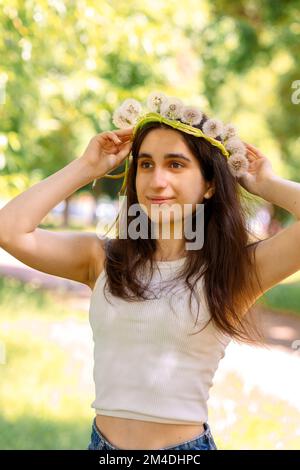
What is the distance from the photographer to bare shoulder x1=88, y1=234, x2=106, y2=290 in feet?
7.87

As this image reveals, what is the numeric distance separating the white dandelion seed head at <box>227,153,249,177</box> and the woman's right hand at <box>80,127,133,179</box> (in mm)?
343

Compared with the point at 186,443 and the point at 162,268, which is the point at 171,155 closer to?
the point at 162,268

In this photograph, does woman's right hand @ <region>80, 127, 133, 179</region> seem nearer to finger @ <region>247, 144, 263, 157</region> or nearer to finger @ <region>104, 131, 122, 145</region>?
finger @ <region>104, 131, 122, 145</region>

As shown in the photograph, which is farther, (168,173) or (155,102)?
(155,102)

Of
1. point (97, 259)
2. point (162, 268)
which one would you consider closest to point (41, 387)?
point (97, 259)

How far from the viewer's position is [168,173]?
229 centimetres

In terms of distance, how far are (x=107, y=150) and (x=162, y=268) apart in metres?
0.47

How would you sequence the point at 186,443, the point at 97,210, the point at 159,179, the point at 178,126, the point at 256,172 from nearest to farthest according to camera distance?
the point at 186,443 → the point at 159,179 → the point at 178,126 → the point at 256,172 → the point at 97,210

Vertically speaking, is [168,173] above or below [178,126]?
below

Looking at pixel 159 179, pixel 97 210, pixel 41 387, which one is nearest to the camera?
pixel 159 179

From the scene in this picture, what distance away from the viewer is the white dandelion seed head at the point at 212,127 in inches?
94.2

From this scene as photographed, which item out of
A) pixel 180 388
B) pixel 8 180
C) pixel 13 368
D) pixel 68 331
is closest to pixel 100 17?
pixel 8 180

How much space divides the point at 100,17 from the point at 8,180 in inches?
61.0

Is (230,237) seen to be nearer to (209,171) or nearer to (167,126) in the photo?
(209,171)
